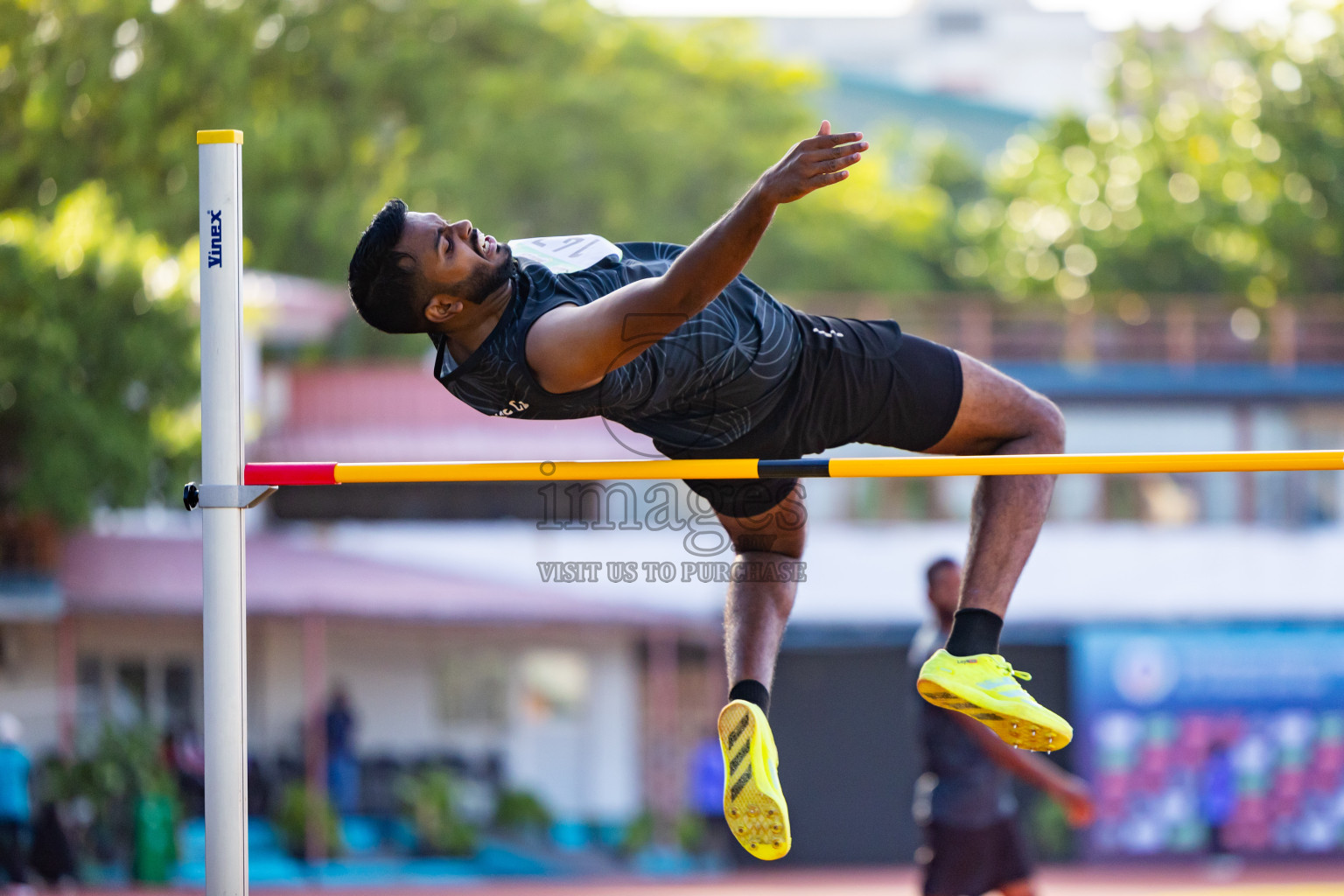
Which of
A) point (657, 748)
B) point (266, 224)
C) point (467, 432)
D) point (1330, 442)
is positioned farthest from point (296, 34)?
point (1330, 442)

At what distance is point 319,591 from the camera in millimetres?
16688

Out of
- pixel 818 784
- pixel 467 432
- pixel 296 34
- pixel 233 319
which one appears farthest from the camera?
pixel 296 34

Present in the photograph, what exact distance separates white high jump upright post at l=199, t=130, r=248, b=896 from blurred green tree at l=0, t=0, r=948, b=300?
1212 cm

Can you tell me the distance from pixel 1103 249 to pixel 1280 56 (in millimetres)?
3900

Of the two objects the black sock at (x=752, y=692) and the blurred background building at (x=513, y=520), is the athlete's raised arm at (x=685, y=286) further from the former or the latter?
the blurred background building at (x=513, y=520)

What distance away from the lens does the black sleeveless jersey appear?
3490 millimetres

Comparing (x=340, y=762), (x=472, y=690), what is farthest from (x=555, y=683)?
(x=340, y=762)

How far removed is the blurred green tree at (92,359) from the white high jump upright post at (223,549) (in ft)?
32.8

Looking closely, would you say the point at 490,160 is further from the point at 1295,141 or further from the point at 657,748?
the point at 1295,141

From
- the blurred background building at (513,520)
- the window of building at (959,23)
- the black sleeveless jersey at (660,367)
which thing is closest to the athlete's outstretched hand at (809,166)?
the black sleeveless jersey at (660,367)

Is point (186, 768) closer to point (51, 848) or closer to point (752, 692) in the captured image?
point (51, 848)

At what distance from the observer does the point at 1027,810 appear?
17156 millimetres

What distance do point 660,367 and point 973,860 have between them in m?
3.34

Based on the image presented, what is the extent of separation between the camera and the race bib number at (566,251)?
370 centimetres
